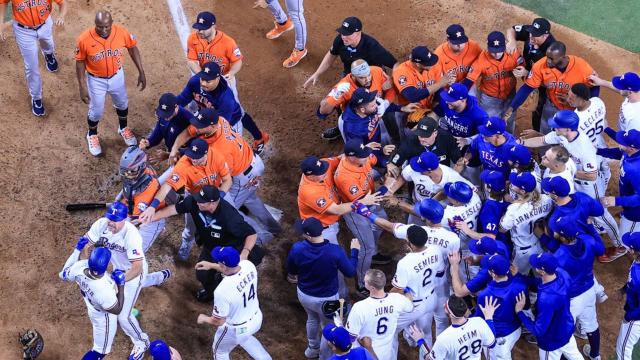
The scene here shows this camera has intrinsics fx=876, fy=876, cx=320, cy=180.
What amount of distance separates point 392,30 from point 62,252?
228 inches

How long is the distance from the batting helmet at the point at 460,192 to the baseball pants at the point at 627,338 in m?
2.08

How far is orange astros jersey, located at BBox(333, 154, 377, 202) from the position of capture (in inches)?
375

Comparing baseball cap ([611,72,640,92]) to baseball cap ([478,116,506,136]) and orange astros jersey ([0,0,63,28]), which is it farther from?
orange astros jersey ([0,0,63,28])

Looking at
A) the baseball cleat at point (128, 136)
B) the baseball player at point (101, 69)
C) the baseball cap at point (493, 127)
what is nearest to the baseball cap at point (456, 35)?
the baseball cap at point (493, 127)

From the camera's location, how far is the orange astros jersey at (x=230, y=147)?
991 centimetres

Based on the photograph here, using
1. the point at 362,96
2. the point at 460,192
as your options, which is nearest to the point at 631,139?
the point at 460,192

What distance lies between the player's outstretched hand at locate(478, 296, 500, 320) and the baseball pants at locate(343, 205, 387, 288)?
188cm

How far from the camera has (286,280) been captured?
10.4 m

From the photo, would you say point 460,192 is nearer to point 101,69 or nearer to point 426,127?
point 426,127

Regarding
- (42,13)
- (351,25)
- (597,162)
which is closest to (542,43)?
(597,162)

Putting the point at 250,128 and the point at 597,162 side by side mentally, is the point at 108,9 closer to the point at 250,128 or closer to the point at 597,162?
the point at 250,128

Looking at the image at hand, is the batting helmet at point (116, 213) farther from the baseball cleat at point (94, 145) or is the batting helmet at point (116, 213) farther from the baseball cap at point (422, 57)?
the baseball cap at point (422, 57)

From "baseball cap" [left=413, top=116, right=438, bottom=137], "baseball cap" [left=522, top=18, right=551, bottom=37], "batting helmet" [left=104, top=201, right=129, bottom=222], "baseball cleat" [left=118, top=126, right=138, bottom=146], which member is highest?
"baseball cap" [left=522, top=18, right=551, bottom=37]

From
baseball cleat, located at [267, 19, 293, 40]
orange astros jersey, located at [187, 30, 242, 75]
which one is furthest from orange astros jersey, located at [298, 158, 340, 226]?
baseball cleat, located at [267, 19, 293, 40]
